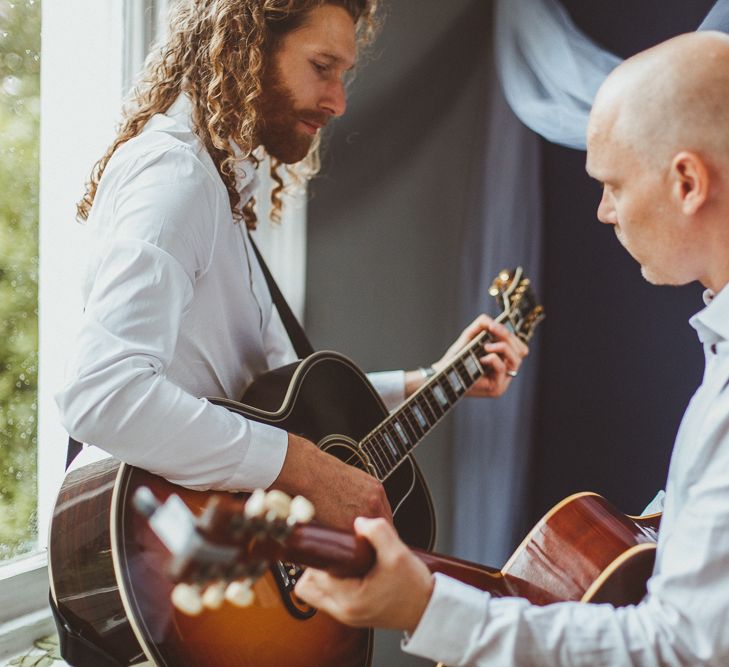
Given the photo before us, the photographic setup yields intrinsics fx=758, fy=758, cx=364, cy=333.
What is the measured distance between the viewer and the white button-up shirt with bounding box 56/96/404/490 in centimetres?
112

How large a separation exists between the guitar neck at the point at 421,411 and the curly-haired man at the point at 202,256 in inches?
7.9

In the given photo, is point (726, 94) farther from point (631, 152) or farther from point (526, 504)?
point (526, 504)

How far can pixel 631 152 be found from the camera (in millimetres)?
1024

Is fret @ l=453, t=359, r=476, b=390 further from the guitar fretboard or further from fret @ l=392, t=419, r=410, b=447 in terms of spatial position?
fret @ l=392, t=419, r=410, b=447

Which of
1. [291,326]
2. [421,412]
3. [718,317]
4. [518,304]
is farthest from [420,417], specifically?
[718,317]

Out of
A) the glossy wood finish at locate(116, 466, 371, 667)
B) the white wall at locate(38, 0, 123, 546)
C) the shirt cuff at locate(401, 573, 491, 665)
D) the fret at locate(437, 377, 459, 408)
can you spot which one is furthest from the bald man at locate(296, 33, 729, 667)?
the white wall at locate(38, 0, 123, 546)

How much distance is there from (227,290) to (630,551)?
2.73ft

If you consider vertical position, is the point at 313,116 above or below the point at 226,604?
above

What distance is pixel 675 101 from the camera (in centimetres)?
99

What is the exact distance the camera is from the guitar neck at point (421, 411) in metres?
1.56

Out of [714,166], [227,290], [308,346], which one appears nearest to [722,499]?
[714,166]

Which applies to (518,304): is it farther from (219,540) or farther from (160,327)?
(219,540)

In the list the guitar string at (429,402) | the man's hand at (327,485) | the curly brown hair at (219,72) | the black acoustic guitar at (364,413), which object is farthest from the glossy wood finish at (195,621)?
the curly brown hair at (219,72)

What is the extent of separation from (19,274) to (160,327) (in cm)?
68
